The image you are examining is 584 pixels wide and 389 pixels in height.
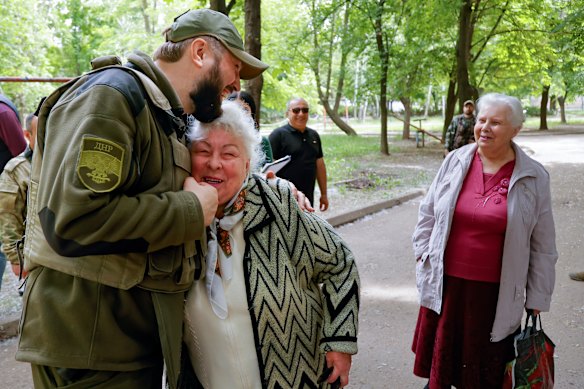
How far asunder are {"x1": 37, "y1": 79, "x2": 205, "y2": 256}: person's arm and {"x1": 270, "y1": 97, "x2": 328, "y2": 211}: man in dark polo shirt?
4.43 m

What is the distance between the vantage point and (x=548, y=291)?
292 centimetres

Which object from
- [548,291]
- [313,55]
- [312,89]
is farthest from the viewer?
[312,89]

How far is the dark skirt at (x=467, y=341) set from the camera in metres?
2.98

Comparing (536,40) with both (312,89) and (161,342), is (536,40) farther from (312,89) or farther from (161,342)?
(161,342)

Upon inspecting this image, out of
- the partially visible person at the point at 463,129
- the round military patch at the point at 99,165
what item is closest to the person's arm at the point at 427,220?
the round military patch at the point at 99,165

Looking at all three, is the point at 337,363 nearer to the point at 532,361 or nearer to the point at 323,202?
the point at 532,361

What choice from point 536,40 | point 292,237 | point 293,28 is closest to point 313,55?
point 293,28

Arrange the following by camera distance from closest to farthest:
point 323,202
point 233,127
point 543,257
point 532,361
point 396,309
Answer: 1. point 233,127
2. point 532,361
3. point 543,257
4. point 396,309
5. point 323,202

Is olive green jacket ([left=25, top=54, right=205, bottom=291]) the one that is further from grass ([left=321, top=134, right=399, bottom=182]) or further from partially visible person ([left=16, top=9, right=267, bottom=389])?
grass ([left=321, top=134, right=399, bottom=182])

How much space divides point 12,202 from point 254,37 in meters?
3.73

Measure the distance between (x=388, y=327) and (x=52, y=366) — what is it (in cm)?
367

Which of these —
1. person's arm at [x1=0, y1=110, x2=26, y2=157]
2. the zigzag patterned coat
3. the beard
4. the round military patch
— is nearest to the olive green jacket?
the round military patch

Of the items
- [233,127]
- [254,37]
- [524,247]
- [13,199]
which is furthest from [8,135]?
[524,247]

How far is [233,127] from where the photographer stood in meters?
1.88
